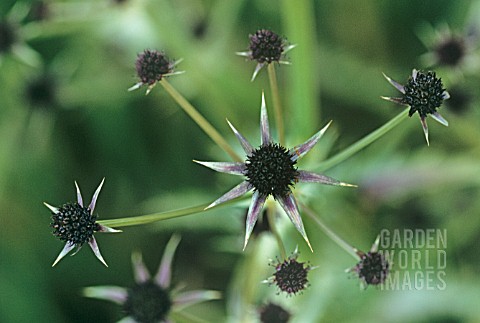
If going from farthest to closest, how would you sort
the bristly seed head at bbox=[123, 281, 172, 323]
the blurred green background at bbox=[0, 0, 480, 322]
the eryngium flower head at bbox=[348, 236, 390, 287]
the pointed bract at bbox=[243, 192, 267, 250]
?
the blurred green background at bbox=[0, 0, 480, 322] → the bristly seed head at bbox=[123, 281, 172, 323] → the eryngium flower head at bbox=[348, 236, 390, 287] → the pointed bract at bbox=[243, 192, 267, 250]

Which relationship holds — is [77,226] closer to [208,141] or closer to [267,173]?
[267,173]

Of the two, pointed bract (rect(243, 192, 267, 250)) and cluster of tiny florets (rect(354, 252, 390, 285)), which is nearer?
pointed bract (rect(243, 192, 267, 250))

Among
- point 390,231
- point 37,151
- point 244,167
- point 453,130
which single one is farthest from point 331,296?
point 37,151

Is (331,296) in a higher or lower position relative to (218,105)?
lower

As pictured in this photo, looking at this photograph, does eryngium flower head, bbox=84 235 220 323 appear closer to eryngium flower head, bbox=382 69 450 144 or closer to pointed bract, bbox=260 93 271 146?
pointed bract, bbox=260 93 271 146

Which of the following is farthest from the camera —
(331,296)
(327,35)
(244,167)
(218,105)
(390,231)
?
(327,35)

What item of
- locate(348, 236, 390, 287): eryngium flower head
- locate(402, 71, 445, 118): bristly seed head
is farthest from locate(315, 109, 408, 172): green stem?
locate(348, 236, 390, 287): eryngium flower head

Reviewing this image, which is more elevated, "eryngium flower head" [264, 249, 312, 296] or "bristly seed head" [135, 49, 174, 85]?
"bristly seed head" [135, 49, 174, 85]

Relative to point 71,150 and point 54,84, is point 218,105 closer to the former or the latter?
point 54,84
